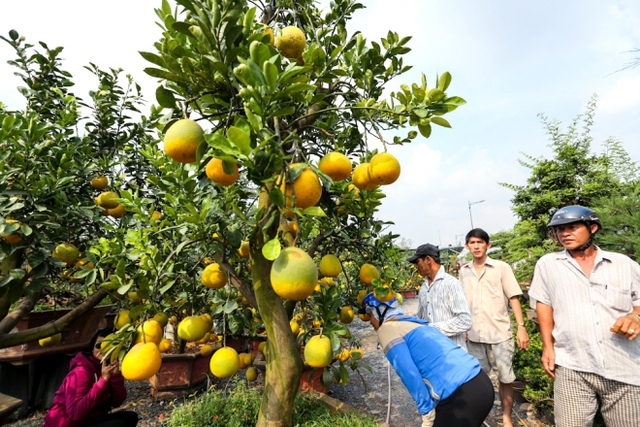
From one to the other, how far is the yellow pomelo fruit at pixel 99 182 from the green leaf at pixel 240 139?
243 cm

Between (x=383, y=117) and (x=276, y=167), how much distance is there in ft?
2.15

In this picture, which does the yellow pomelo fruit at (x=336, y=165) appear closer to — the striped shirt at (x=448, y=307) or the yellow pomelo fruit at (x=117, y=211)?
the striped shirt at (x=448, y=307)

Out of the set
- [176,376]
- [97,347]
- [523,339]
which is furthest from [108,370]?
[523,339]

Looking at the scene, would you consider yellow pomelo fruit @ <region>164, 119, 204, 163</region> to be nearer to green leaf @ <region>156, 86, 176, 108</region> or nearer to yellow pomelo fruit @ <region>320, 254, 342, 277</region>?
green leaf @ <region>156, 86, 176, 108</region>

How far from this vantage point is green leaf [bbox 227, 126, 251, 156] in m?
0.86

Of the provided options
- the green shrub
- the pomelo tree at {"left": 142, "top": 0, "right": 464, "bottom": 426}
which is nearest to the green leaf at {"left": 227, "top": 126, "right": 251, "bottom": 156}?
the pomelo tree at {"left": 142, "top": 0, "right": 464, "bottom": 426}

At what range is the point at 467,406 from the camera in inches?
66.5

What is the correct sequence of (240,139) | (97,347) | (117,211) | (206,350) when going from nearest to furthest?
(240,139) < (97,347) < (117,211) < (206,350)

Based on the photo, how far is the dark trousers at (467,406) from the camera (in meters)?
1.69

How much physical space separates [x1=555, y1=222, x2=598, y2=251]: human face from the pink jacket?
3161 mm

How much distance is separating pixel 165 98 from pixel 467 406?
1.98 metres

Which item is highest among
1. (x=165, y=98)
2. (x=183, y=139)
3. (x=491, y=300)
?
(x=165, y=98)

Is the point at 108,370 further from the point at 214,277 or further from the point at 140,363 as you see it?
the point at 140,363

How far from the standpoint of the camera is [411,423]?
321 centimetres
